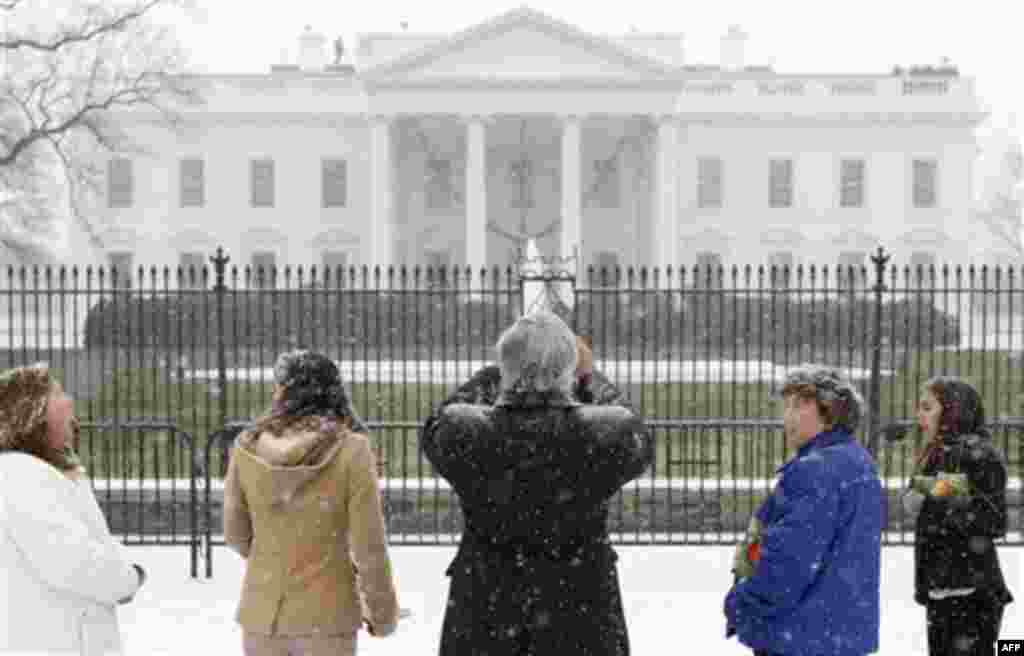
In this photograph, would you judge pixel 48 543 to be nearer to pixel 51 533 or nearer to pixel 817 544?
pixel 51 533

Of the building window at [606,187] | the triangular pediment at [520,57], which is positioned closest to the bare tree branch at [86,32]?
the triangular pediment at [520,57]

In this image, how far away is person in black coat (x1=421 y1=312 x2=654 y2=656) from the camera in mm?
4238

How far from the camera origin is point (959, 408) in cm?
593

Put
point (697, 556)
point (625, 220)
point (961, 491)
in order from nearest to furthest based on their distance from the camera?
point (961, 491) → point (697, 556) → point (625, 220)

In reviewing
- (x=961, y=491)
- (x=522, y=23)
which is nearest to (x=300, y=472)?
(x=961, y=491)

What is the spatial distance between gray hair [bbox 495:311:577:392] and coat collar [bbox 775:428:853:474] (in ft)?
2.85

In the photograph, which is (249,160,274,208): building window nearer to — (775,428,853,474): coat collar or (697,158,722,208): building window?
(697,158,722,208): building window

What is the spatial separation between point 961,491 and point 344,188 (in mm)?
49876

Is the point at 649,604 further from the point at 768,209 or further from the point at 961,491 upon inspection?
the point at 768,209

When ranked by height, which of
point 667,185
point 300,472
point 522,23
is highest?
point 522,23

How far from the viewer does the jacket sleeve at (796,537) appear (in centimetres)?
459

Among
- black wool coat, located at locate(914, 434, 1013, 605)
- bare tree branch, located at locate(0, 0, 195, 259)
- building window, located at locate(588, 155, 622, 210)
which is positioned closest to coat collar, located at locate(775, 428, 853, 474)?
black wool coat, located at locate(914, 434, 1013, 605)

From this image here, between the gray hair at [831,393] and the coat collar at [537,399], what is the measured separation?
0.87 metres

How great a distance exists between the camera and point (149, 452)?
16.2 meters
